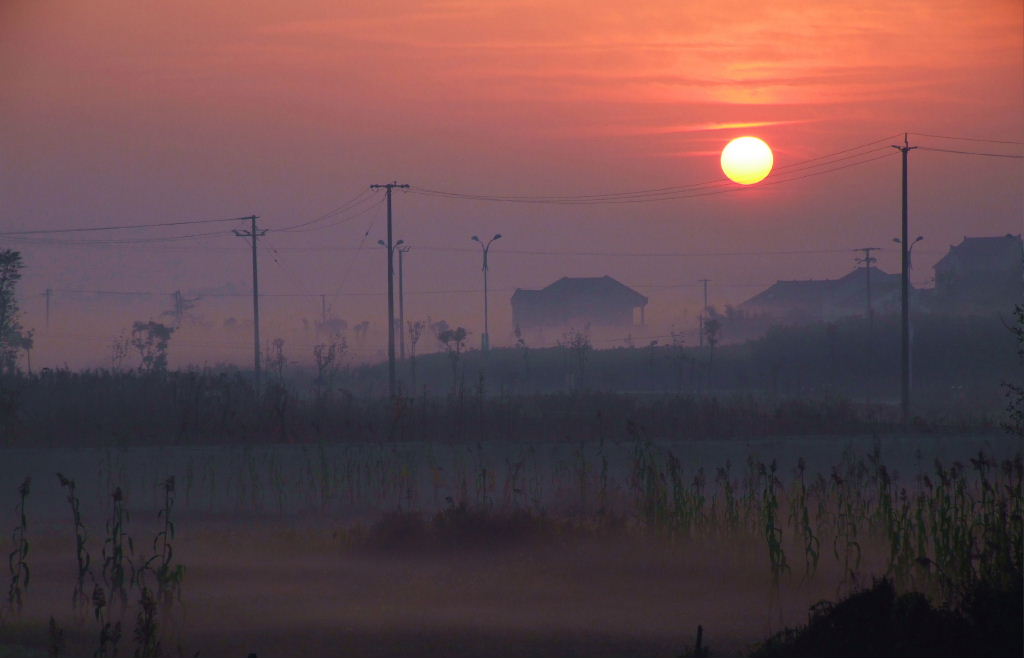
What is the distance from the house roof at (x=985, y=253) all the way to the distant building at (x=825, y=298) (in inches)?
263

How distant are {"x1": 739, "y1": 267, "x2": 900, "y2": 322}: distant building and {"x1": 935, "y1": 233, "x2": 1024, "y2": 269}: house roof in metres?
6.69

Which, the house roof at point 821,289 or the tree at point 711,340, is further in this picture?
the house roof at point 821,289

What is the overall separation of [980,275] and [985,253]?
39.1 feet

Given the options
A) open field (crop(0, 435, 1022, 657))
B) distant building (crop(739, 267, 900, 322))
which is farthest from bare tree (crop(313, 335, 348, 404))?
distant building (crop(739, 267, 900, 322))

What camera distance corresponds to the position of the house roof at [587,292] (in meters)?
141

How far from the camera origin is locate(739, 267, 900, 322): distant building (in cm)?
12319

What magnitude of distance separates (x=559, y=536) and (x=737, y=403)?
21.2m

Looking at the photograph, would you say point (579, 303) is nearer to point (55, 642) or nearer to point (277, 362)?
point (277, 362)

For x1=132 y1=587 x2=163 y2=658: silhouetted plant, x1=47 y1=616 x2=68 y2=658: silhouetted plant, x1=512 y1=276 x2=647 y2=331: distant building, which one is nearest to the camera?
x1=132 y1=587 x2=163 y2=658: silhouetted plant

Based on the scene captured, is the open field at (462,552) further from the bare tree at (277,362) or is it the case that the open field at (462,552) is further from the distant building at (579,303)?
the distant building at (579,303)

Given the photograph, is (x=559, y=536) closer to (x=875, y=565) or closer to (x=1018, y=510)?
(x=875, y=565)

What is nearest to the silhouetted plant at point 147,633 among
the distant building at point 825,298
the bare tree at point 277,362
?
the bare tree at point 277,362

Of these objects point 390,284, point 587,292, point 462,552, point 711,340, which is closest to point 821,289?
point 587,292

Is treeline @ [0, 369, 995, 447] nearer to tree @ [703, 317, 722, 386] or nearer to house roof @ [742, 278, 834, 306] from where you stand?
tree @ [703, 317, 722, 386]
